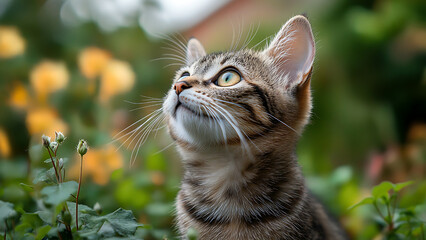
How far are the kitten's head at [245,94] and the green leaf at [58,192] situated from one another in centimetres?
74

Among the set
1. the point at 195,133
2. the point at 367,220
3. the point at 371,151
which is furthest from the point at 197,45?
the point at 371,151

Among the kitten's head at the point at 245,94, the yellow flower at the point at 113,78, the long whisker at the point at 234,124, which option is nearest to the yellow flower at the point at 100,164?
the yellow flower at the point at 113,78

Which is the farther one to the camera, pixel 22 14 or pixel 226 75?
pixel 22 14

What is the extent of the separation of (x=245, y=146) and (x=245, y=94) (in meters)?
0.23

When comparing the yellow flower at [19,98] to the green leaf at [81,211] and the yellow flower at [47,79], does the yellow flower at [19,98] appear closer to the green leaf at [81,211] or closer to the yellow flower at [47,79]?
the yellow flower at [47,79]

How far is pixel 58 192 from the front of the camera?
3.20ft

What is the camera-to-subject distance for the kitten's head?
1.67 metres

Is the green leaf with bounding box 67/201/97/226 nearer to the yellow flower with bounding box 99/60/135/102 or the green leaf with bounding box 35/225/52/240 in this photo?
the green leaf with bounding box 35/225/52/240

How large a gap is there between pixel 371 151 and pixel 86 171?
242 centimetres

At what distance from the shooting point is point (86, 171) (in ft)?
8.41

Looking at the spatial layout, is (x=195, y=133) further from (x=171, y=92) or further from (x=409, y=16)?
(x=409, y=16)

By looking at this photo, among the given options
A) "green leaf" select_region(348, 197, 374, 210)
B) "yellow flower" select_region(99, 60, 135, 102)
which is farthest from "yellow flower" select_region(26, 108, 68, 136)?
"green leaf" select_region(348, 197, 374, 210)

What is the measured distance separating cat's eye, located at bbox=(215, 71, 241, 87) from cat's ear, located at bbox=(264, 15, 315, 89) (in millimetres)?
262

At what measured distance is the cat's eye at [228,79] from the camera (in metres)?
1.79
